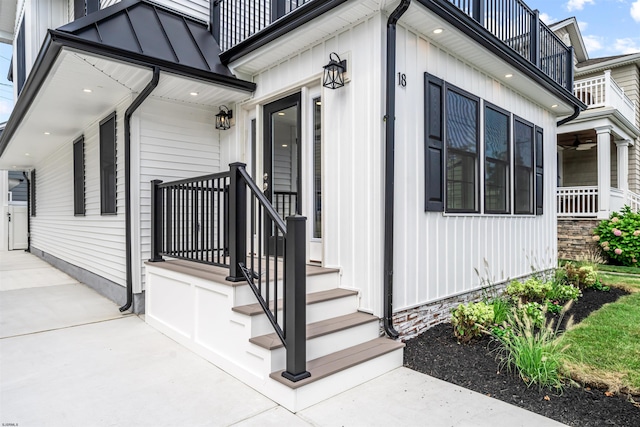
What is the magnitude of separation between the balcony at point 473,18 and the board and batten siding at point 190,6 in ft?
0.64

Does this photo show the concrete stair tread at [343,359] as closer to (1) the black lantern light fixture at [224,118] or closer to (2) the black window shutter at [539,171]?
(1) the black lantern light fixture at [224,118]

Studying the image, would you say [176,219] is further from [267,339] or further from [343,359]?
[343,359]

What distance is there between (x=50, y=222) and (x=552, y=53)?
1072cm

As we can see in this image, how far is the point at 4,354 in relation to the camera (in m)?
3.35

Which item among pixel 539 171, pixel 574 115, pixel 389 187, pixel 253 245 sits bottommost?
pixel 253 245

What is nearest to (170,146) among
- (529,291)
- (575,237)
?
(529,291)

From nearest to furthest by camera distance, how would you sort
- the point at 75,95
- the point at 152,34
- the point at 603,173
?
the point at 152,34
the point at 75,95
the point at 603,173

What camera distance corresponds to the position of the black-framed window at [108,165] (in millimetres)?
5055

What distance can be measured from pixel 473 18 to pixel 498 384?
3.53 meters

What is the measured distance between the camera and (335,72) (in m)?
3.58

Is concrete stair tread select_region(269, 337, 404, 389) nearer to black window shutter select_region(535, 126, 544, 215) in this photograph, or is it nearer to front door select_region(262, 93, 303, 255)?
front door select_region(262, 93, 303, 255)

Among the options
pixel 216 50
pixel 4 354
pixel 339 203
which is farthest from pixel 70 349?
pixel 216 50

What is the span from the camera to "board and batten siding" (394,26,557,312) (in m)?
3.60

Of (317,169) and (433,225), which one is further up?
(317,169)
